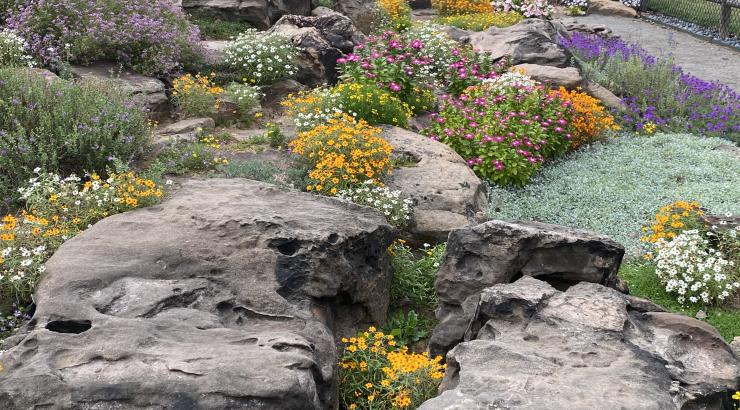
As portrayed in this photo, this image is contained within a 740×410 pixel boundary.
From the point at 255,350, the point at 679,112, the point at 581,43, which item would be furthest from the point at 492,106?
the point at 581,43

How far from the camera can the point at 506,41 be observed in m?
14.2

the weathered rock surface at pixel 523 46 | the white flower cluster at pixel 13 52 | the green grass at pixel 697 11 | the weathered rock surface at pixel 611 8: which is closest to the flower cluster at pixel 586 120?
the weathered rock surface at pixel 523 46

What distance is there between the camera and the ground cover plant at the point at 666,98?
1177 centimetres

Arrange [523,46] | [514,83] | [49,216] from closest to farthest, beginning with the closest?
[49,216]
[514,83]
[523,46]

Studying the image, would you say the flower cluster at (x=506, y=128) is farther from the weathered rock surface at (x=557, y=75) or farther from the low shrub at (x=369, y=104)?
the weathered rock surface at (x=557, y=75)

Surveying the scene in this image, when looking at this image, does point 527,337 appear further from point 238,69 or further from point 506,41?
point 506,41

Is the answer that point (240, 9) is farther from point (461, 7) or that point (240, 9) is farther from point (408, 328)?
point (408, 328)

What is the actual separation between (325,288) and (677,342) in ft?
7.59

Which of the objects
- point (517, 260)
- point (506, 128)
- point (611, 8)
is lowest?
point (611, 8)

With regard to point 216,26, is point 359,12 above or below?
below

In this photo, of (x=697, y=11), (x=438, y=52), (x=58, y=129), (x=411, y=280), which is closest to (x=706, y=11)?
(x=697, y=11)

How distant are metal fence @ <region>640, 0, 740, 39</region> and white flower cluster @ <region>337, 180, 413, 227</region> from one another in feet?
52.0

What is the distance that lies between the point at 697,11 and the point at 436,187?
1719 cm

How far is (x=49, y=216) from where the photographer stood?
6.10 metres
